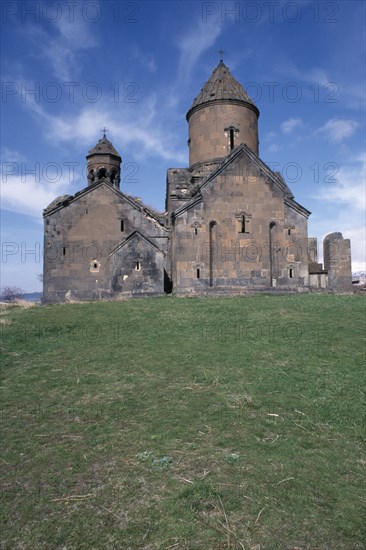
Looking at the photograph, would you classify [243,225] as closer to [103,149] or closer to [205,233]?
[205,233]

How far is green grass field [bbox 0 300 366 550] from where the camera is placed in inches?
135

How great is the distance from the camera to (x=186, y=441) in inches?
189

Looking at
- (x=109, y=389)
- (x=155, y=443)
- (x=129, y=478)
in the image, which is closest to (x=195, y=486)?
(x=129, y=478)

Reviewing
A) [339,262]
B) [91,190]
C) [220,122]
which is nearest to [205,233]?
[91,190]

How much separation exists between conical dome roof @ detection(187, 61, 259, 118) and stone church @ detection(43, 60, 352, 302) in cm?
7

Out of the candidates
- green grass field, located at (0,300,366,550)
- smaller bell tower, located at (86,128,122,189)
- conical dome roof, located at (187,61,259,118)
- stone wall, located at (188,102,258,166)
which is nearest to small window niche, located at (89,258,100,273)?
smaller bell tower, located at (86,128,122,189)

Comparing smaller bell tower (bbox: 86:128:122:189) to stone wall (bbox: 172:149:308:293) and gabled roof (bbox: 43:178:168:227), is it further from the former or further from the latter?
stone wall (bbox: 172:149:308:293)

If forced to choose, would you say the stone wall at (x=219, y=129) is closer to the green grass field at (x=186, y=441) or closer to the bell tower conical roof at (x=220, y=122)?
the bell tower conical roof at (x=220, y=122)

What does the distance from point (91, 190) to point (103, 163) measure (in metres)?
4.55

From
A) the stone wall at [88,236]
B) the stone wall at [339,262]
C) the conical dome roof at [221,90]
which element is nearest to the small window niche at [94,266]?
the stone wall at [88,236]

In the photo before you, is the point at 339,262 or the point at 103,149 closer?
the point at 339,262

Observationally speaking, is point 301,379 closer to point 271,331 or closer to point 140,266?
point 271,331

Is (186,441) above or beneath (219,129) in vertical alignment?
beneath

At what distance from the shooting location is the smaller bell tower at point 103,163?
23.8 metres
